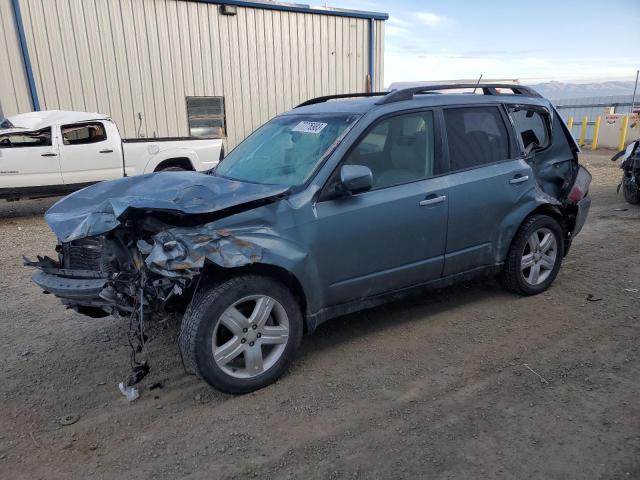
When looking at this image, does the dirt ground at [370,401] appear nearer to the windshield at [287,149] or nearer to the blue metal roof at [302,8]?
the windshield at [287,149]

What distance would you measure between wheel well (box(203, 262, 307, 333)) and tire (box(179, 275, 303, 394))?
0.16 ft

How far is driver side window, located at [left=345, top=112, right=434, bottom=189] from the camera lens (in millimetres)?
3746

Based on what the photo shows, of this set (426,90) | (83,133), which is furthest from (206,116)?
(426,90)

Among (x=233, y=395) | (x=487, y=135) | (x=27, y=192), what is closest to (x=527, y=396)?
(x=233, y=395)

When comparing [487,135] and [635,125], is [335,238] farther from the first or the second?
[635,125]

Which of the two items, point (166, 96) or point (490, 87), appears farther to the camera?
point (166, 96)

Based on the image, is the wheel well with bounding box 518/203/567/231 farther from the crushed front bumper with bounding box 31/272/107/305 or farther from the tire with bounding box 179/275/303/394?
the crushed front bumper with bounding box 31/272/107/305

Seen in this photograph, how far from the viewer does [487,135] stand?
14.5 ft

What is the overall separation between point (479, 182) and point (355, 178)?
133cm

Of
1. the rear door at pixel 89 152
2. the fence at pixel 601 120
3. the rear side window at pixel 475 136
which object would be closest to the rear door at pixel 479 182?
the rear side window at pixel 475 136

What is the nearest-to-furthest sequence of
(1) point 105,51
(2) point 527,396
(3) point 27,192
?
1. (2) point 527,396
2. (3) point 27,192
3. (1) point 105,51

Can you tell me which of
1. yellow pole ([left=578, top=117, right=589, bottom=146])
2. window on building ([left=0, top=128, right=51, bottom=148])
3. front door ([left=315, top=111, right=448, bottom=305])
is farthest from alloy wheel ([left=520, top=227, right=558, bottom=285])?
yellow pole ([left=578, top=117, right=589, bottom=146])

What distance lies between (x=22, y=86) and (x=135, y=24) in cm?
295

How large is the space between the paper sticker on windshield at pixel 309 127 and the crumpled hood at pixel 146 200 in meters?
0.70
